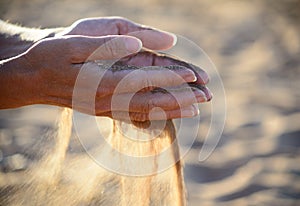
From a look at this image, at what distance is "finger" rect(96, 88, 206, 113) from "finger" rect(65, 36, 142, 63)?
0.08 meters

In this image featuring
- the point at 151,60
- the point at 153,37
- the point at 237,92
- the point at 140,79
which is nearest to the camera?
the point at 140,79

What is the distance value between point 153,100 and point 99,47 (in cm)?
15

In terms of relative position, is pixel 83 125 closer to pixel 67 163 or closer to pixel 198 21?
pixel 67 163

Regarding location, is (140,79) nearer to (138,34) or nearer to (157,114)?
(157,114)

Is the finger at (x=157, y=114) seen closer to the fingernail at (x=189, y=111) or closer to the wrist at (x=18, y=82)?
the fingernail at (x=189, y=111)

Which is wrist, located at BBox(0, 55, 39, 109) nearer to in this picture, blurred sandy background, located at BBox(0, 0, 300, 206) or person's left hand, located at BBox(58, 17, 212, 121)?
person's left hand, located at BBox(58, 17, 212, 121)

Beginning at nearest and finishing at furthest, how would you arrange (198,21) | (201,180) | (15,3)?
(201,180), (198,21), (15,3)

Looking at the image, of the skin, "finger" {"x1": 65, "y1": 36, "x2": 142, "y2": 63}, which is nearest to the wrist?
the skin

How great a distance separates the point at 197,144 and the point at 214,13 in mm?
1186

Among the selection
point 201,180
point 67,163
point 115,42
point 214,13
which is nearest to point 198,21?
point 214,13

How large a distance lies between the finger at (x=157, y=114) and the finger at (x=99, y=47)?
0.12m

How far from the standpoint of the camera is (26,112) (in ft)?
8.50

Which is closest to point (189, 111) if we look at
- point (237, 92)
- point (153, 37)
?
point (153, 37)

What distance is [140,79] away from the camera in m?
1.20
